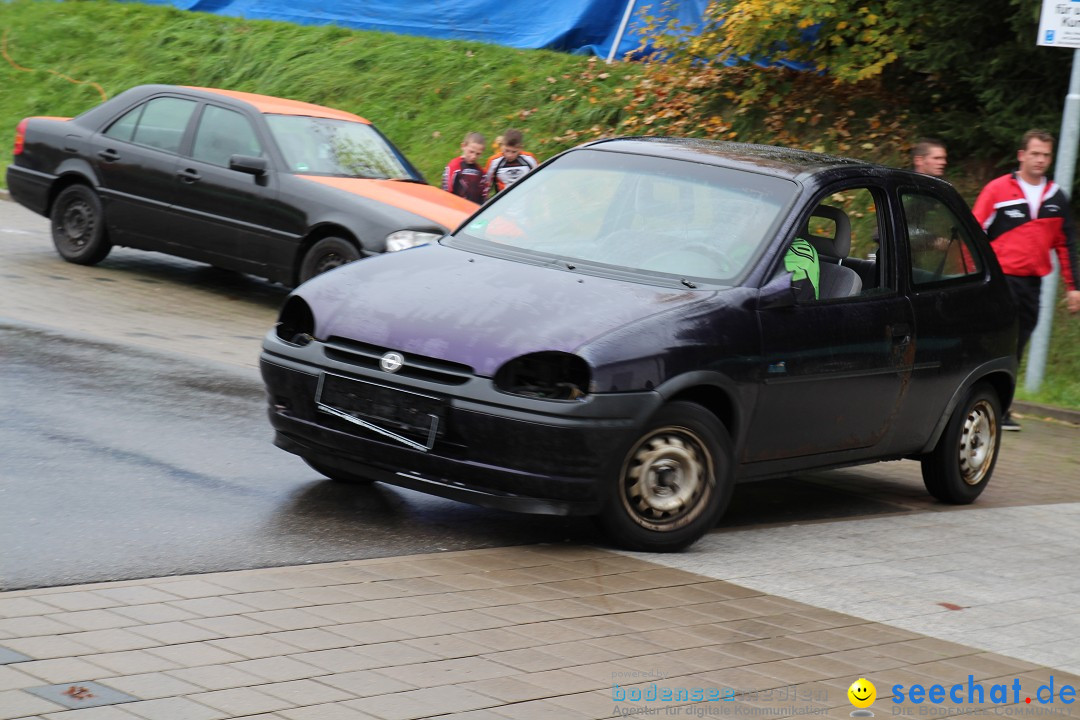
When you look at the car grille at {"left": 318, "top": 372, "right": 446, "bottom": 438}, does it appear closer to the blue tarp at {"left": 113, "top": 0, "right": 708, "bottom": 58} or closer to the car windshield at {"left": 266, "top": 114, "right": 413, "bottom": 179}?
the car windshield at {"left": 266, "top": 114, "right": 413, "bottom": 179}

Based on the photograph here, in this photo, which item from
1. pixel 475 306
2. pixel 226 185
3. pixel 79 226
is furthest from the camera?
pixel 79 226

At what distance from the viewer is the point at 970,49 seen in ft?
49.1

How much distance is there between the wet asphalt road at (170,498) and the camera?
231 inches

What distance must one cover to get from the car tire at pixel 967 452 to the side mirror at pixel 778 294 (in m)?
1.78

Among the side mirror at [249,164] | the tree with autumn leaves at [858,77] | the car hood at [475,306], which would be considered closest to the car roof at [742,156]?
the car hood at [475,306]

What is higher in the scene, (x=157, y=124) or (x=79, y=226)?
(x=157, y=124)

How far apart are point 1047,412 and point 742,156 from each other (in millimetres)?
5725

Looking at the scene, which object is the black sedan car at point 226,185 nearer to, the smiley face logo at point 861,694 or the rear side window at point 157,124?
the rear side window at point 157,124

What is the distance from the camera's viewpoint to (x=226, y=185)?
1304 cm

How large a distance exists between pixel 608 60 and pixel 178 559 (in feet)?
51.1

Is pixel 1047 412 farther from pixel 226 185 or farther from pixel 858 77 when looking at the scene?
pixel 226 185

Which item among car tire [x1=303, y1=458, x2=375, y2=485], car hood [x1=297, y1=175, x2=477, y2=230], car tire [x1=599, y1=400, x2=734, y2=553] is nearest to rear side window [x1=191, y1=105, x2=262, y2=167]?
car hood [x1=297, y1=175, x2=477, y2=230]

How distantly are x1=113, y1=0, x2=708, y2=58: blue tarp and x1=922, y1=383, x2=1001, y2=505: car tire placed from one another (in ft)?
35.9

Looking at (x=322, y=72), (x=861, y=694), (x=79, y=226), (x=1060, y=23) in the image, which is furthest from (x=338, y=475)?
(x=322, y=72)
